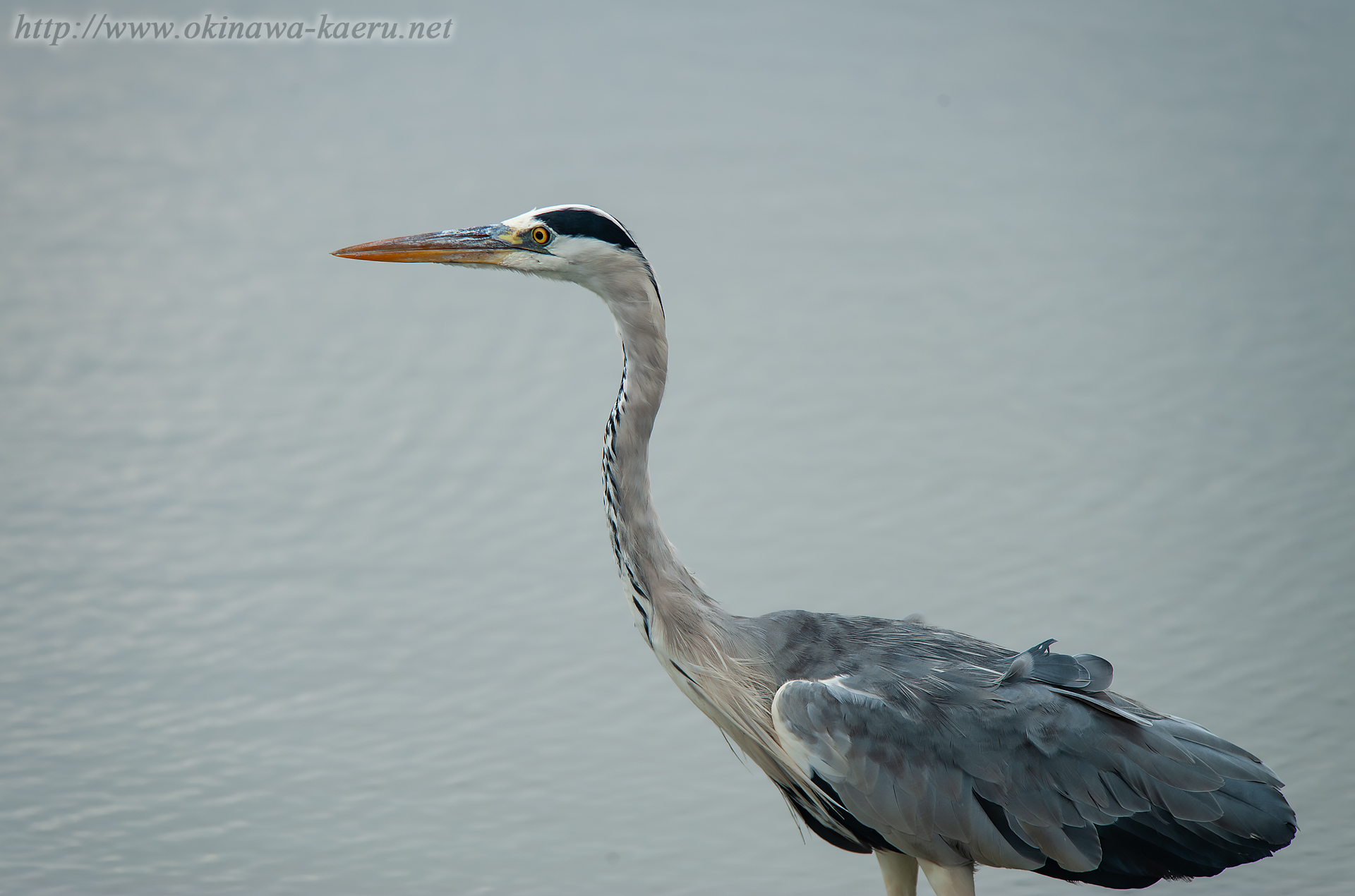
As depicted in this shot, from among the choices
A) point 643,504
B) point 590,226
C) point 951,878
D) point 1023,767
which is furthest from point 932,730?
point 590,226

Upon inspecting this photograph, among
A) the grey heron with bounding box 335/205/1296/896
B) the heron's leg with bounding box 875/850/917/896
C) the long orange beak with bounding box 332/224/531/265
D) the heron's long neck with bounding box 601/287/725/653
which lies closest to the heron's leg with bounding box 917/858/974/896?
the grey heron with bounding box 335/205/1296/896

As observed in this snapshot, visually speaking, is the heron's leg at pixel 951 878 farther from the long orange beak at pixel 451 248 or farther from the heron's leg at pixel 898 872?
the long orange beak at pixel 451 248

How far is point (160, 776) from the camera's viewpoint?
14.0 ft

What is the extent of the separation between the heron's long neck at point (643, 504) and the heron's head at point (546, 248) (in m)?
0.07

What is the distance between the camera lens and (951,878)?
3.00 meters

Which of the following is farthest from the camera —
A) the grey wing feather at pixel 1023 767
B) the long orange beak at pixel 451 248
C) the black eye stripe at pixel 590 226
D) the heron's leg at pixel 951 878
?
the long orange beak at pixel 451 248

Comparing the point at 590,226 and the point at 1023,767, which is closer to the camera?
the point at 1023,767

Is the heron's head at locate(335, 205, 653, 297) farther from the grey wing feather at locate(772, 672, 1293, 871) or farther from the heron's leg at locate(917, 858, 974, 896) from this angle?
the heron's leg at locate(917, 858, 974, 896)

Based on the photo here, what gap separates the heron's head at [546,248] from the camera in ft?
10.2

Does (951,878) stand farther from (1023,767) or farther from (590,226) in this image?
A: (590,226)

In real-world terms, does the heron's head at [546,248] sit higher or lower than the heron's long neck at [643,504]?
higher

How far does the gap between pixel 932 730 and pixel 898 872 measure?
465 millimetres

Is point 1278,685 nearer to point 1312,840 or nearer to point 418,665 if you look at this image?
point 1312,840

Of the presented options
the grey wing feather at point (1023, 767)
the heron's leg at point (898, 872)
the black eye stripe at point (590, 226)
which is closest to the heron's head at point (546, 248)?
the black eye stripe at point (590, 226)
